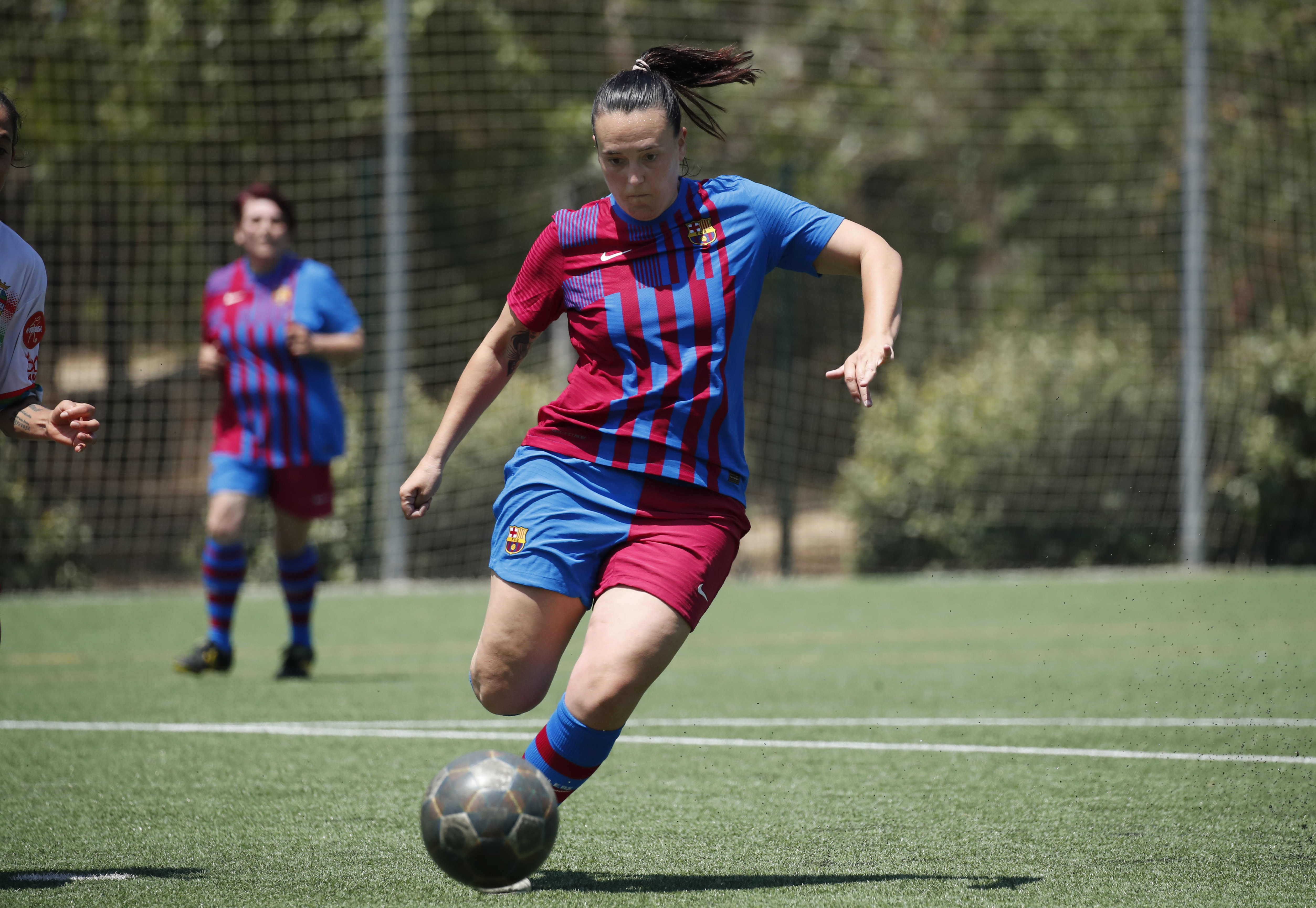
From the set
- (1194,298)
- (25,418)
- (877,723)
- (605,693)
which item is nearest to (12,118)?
(25,418)

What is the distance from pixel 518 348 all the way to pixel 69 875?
166 centimetres

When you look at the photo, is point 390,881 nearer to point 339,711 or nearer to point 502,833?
point 502,833

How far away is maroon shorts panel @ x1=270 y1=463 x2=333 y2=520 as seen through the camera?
257 inches

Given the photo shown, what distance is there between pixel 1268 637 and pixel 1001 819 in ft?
15.5

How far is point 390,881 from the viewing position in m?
3.17

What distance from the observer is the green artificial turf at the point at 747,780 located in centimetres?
315

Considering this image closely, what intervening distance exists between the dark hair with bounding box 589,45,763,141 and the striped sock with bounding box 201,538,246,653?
3.91m

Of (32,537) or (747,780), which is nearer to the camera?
(747,780)

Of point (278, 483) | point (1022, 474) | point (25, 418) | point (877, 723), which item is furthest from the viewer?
point (1022, 474)

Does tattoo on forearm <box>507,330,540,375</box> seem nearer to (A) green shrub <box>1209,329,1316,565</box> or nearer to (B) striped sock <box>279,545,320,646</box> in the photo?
(B) striped sock <box>279,545,320,646</box>

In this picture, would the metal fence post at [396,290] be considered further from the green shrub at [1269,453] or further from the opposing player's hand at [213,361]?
the green shrub at [1269,453]

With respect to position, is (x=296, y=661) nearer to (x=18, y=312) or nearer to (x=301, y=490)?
(x=301, y=490)

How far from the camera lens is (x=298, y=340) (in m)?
6.49

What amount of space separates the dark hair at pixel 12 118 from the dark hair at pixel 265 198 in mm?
3262
